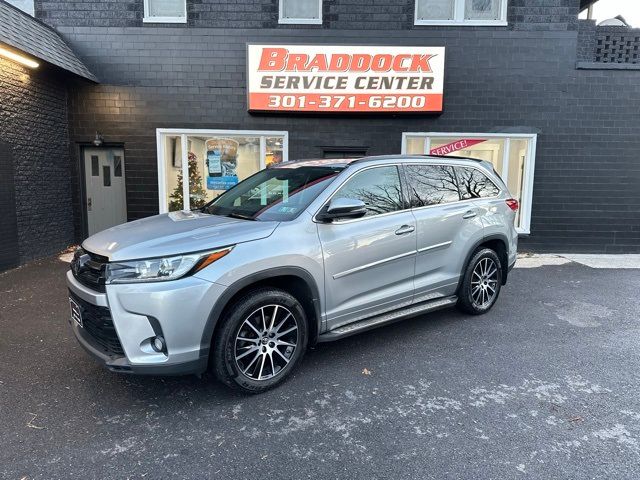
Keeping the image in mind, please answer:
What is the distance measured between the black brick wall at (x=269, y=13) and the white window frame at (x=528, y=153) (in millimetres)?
2037

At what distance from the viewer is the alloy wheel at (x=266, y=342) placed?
10.6 feet

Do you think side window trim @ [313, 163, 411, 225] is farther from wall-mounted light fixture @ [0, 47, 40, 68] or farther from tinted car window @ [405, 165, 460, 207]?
wall-mounted light fixture @ [0, 47, 40, 68]

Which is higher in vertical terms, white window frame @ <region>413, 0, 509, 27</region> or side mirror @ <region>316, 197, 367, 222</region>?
white window frame @ <region>413, 0, 509, 27</region>

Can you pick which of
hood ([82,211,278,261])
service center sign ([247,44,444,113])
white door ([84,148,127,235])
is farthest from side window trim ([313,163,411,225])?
white door ([84,148,127,235])

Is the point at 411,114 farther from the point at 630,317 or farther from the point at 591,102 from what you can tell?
the point at 630,317

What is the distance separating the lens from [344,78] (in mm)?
8336

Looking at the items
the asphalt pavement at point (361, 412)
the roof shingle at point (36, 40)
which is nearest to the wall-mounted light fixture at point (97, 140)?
the roof shingle at point (36, 40)

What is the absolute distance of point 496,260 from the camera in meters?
5.14

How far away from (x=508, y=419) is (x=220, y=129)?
7.39 metres

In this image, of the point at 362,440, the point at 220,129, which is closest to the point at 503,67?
the point at 220,129

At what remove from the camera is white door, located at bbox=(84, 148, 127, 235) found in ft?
29.3

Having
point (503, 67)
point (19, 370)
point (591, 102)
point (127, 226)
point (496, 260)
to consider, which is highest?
point (503, 67)

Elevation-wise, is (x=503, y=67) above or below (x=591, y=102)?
above

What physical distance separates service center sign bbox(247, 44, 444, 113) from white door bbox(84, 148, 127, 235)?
3.16 meters
